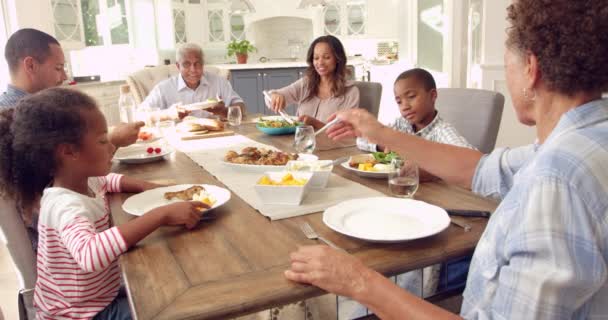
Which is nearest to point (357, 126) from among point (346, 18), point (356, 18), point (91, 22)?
point (91, 22)

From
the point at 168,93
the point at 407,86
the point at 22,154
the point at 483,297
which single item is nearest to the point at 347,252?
the point at 483,297

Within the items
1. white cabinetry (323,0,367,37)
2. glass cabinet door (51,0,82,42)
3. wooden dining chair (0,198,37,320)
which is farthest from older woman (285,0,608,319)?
white cabinetry (323,0,367,37)

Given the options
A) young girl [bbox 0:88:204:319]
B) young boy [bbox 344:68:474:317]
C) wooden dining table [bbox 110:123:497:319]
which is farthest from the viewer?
young boy [bbox 344:68:474:317]

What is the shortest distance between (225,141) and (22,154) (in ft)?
3.74

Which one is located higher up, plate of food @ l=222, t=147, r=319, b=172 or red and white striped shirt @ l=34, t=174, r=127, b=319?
plate of food @ l=222, t=147, r=319, b=172

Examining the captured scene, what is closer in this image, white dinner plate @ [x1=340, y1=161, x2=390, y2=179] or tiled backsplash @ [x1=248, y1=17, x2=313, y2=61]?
white dinner plate @ [x1=340, y1=161, x2=390, y2=179]

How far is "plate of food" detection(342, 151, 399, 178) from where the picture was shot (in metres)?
1.48

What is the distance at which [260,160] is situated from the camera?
5.37 ft

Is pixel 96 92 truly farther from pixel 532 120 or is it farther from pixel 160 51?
pixel 532 120

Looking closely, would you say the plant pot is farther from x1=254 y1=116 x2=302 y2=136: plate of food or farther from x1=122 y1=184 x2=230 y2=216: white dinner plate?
x1=122 y1=184 x2=230 y2=216: white dinner plate

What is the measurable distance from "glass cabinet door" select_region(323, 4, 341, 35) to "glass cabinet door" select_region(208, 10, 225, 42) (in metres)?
1.70

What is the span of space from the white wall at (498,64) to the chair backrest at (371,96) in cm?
163

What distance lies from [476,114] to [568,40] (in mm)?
1480

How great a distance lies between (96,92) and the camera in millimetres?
4609
